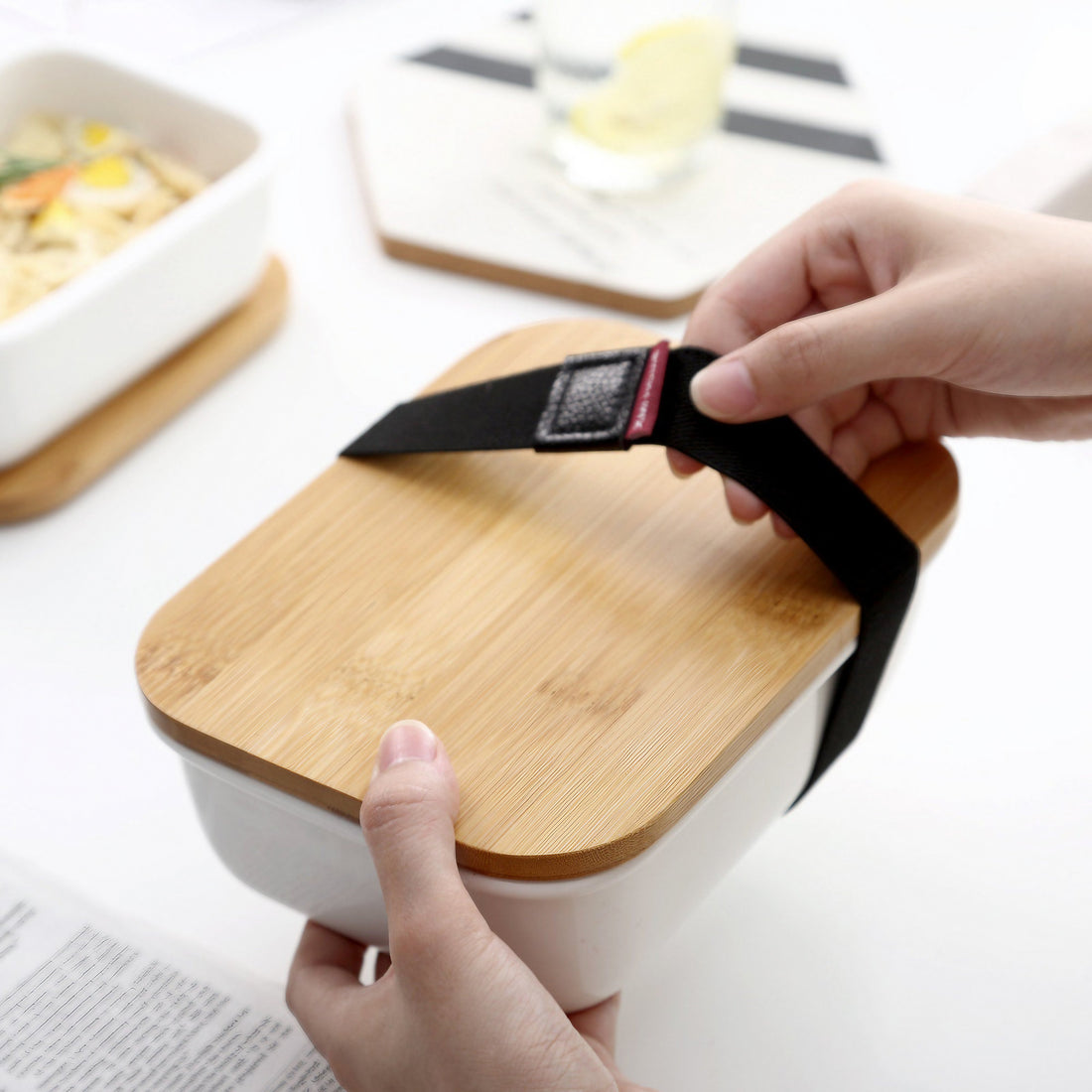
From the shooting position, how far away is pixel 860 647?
0.52m

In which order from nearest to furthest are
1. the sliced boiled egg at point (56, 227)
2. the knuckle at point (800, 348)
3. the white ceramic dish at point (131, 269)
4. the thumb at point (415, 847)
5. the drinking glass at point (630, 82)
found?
1. the thumb at point (415, 847)
2. the knuckle at point (800, 348)
3. the white ceramic dish at point (131, 269)
4. the sliced boiled egg at point (56, 227)
5. the drinking glass at point (630, 82)

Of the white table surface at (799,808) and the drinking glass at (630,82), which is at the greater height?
the drinking glass at (630,82)

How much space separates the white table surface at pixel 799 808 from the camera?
57 cm

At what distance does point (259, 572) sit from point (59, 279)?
345 millimetres

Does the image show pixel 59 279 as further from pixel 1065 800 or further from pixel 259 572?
pixel 1065 800

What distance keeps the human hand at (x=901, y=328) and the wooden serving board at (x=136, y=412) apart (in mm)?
359

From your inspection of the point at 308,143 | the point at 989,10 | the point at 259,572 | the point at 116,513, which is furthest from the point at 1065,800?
the point at 989,10

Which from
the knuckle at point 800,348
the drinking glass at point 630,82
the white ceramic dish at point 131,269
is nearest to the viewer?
the knuckle at point 800,348

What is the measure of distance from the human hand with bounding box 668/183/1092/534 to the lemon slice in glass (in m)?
0.36

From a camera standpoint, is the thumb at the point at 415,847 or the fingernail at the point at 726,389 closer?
the thumb at the point at 415,847

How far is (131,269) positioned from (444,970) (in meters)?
0.47

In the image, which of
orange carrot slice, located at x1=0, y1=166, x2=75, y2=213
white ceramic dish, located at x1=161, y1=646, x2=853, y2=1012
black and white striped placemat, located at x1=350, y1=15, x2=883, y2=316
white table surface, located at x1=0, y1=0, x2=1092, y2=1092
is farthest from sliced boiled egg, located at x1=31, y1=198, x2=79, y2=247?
white ceramic dish, located at x1=161, y1=646, x2=853, y2=1012

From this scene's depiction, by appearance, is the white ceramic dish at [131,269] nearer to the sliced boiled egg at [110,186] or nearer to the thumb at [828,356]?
the sliced boiled egg at [110,186]

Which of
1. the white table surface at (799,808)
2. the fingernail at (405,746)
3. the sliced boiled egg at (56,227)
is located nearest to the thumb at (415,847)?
the fingernail at (405,746)
